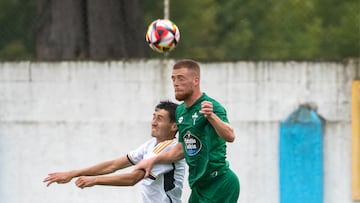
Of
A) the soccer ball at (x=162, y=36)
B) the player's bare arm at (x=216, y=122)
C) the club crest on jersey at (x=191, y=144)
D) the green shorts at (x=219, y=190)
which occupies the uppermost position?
the soccer ball at (x=162, y=36)

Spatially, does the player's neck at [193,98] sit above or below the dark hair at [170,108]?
above

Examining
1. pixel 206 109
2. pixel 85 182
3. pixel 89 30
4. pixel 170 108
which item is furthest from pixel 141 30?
pixel 206 109

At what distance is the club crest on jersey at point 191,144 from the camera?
30.3ft

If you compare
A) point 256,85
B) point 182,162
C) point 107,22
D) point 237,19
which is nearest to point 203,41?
point 237,19

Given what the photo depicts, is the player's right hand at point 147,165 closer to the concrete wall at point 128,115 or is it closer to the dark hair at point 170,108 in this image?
the dark hair at point 170,108

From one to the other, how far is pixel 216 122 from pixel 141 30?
5.00 m

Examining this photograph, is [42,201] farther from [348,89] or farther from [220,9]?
[220,9]

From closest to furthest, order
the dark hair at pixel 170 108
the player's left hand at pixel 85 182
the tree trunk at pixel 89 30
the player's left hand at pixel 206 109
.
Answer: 1. the player's left hand at pixel 206 109
2. the player's left hand at pixel 85 182
3. the dark hair at pixel 170 108
4. the tree trunk at pixel 89 30

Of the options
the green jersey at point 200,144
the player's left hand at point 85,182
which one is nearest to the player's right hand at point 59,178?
the player's left hand at point 85,182

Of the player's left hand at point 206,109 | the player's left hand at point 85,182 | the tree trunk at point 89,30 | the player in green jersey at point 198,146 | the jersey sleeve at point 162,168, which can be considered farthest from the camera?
the tree trunk at point 89,30

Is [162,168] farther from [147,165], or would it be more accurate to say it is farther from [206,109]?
[206,109]

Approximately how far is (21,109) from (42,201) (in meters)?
0.97

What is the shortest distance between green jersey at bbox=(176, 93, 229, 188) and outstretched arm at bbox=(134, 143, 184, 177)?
0.07m

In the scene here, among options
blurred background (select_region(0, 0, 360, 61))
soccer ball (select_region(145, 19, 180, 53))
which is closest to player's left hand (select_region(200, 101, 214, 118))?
soccer ball (select_region(145, 19, 180, 53))
